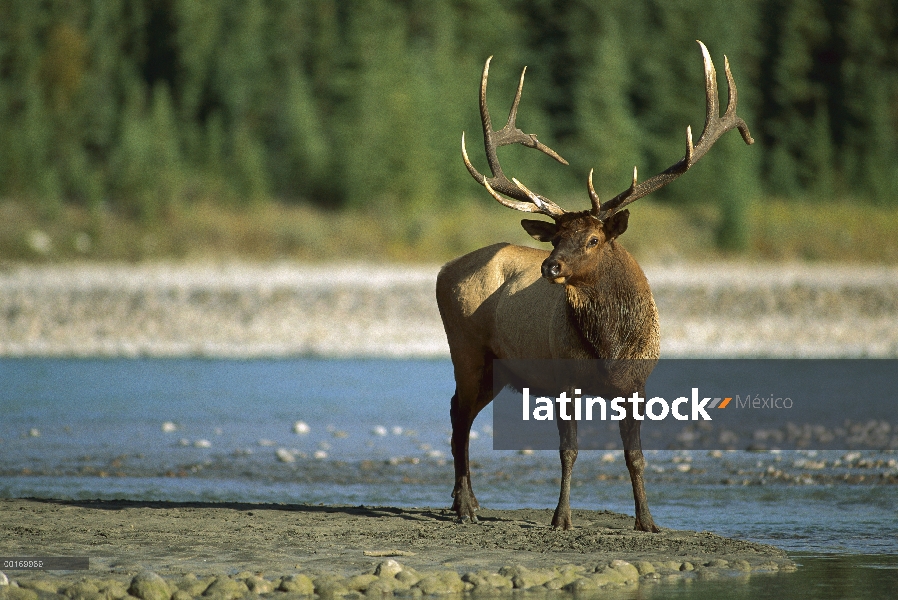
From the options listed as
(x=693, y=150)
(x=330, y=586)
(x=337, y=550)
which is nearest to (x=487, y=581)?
(x=330, y=586)

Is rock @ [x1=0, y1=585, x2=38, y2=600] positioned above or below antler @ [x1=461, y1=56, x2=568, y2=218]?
below

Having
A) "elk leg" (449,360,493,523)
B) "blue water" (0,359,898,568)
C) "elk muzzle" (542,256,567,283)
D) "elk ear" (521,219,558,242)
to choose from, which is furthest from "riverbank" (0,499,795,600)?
"elk ear" (521,219,558,242)

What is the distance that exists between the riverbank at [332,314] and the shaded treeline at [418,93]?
56.2 feet

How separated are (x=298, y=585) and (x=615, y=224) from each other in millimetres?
3134

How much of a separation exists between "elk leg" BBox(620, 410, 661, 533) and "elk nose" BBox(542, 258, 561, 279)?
1.16 meters

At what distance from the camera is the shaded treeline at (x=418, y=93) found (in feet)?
173

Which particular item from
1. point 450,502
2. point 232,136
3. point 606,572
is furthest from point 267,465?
point 232,136

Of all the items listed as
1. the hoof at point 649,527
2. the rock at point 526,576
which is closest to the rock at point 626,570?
the rock at point 526,576

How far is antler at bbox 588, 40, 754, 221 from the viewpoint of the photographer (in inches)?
349

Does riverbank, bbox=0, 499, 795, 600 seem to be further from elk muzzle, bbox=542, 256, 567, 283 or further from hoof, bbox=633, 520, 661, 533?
elk muzzle, bbox=542, 256, 567, 283

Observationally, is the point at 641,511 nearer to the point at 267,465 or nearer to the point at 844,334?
the point at 267,465

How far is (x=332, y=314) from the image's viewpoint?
25484mm

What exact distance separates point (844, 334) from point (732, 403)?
25.8ft

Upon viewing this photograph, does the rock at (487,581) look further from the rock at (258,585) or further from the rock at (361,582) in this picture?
the rock at (258,585)
